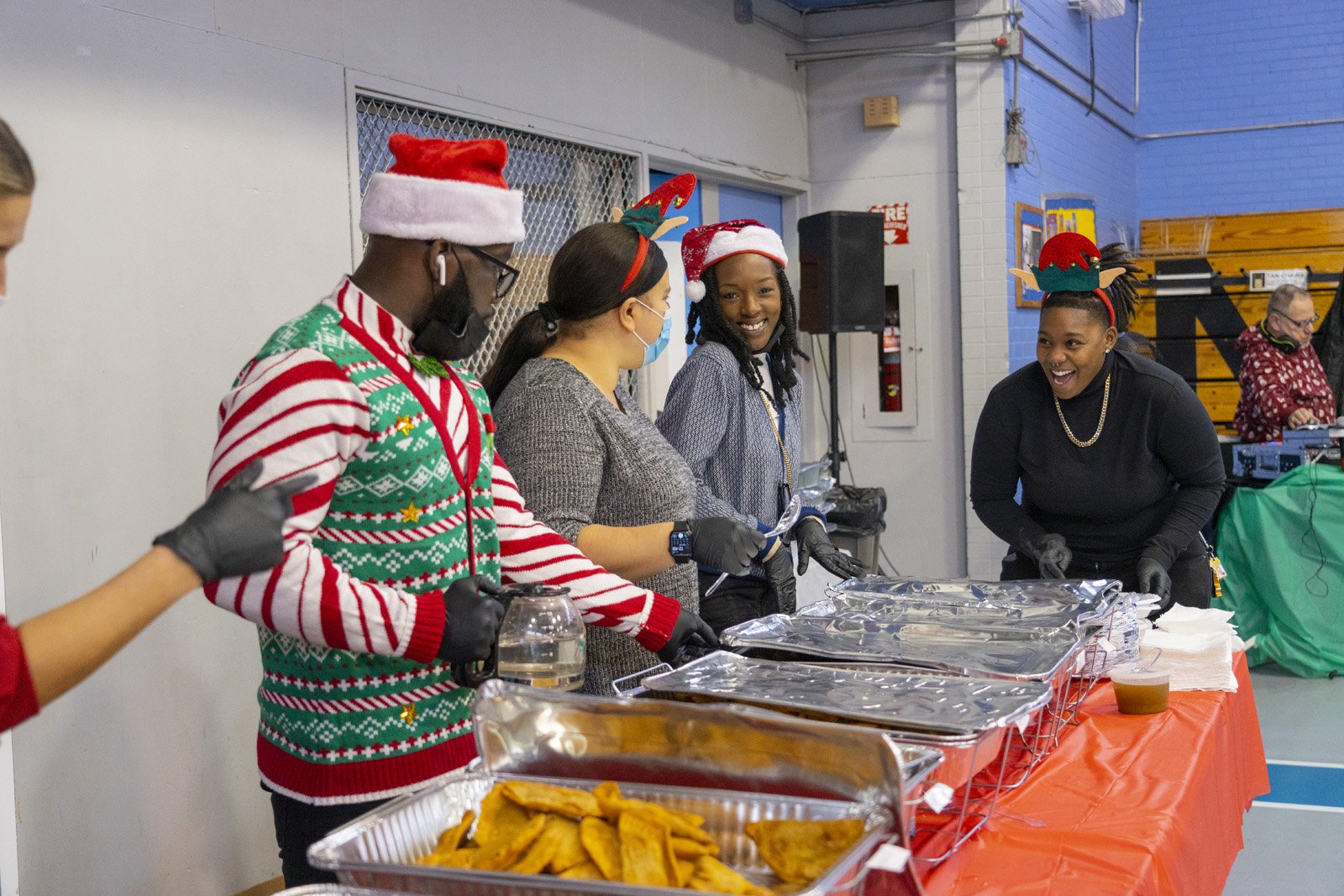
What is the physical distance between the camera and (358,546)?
152 cm

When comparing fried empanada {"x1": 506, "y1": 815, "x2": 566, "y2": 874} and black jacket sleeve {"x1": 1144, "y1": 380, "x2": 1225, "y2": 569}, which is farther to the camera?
black jacket sleeve {"x1": 1144, "y1": 380, "x2": 1225, "y2": 569}

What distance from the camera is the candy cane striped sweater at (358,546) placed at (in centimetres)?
140

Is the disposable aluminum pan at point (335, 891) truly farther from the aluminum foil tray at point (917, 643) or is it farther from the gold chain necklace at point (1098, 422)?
the gold chain necklace at point (1098, 422)

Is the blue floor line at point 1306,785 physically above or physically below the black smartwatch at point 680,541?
below

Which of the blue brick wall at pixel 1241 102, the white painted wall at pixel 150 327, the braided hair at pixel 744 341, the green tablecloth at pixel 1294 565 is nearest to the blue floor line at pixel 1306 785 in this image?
the green tablecloth at pixel 1294 565

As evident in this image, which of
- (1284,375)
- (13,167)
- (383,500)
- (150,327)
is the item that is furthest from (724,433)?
(1284,375)

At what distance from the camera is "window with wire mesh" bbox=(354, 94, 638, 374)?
152 inches

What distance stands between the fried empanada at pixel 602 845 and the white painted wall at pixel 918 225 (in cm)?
551

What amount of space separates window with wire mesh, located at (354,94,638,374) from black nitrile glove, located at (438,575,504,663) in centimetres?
255

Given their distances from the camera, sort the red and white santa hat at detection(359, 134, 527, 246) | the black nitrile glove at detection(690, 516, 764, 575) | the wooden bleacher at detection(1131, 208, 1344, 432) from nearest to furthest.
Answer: the red and white santa hat at detection(359, 134, 527, 246), the black nitrile glove at detection(690, 516, 764, 575), the wooden bleacher at detection(1131, 208, 1344, 432)

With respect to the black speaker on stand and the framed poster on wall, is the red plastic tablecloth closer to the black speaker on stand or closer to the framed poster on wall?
the black speaker on stand

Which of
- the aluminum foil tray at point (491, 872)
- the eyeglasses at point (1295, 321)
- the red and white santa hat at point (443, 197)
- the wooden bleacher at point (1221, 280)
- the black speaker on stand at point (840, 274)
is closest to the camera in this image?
the aluminum foil tray at point (491, 872)

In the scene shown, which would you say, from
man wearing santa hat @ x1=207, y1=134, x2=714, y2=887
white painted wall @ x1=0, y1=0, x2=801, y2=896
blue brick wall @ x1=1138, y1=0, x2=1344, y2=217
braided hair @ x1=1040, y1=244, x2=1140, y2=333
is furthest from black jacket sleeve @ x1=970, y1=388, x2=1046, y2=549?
blue brick wall @ x1=1138, y1=0, x2=1344, y2=217

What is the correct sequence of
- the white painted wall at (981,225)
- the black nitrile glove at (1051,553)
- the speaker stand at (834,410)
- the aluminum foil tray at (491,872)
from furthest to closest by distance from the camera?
the white painted wall at (981,225), the speaker stand at (834,410), the black nitrile glove at (1051,553), the aluminum foil tray at (491,872)
